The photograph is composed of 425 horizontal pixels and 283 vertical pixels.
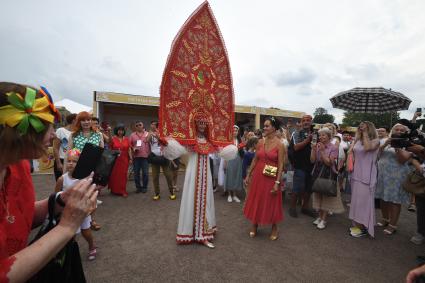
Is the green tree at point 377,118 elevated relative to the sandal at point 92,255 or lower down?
elevated

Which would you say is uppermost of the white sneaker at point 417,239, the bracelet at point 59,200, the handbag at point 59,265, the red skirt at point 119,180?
the bracelet at point 59,200

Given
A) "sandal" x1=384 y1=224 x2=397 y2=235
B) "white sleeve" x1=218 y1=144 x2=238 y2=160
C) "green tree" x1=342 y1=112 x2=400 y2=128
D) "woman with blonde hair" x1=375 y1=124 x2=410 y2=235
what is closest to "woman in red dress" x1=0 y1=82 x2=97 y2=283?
"white sleeve" x1=218 y1=144 x2=238 y2=160

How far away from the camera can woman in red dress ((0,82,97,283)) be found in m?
0.86

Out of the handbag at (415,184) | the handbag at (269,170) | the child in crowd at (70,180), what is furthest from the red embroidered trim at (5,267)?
the handbag at (415,184)

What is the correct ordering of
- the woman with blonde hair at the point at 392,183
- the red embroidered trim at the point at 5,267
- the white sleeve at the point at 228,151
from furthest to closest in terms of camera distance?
the woman with blonde hair at the point at 392,183, the white sleeve at the point at 228,151, the red embroidered trim at the point at 5,267

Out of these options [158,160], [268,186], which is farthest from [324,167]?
[158,160]

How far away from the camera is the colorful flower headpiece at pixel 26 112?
0.86 metres

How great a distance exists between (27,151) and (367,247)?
14.1ft

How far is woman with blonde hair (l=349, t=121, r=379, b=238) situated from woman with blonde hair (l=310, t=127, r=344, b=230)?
33 centimetres

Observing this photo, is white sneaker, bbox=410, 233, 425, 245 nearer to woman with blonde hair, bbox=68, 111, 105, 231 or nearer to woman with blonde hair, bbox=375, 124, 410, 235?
woman with blonde hair, bbox=375, 124, 410, 235

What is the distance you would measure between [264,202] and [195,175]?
118cm

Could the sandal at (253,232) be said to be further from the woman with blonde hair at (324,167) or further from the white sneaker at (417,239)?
the white sneaker at (417,239)

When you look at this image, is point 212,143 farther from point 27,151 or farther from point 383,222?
point 383,222

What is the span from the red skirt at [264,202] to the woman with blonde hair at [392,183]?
2.13 m
